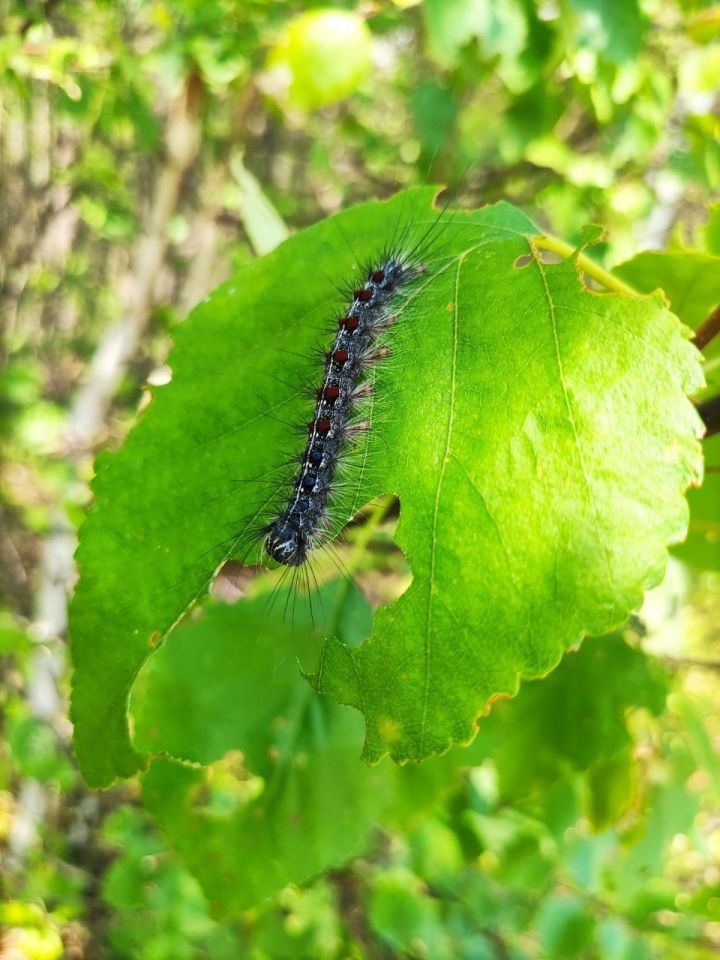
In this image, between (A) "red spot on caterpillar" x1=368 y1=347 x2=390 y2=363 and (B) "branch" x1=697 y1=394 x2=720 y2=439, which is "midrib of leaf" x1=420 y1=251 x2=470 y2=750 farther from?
(B) "branch" x1=697 y1=394 x2=720 y2=439

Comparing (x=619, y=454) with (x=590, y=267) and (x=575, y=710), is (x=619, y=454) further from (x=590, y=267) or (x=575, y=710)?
(x=575, y=710)

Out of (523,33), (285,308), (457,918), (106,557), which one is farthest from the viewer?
(457,918)

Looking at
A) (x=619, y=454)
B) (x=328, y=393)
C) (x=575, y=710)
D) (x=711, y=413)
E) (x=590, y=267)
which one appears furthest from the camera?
(x=575, y=710)

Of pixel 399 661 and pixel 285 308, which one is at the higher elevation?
pixel 285 308

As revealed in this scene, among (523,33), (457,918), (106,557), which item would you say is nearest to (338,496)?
(106,557)

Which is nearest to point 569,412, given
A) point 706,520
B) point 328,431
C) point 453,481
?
point 453,481

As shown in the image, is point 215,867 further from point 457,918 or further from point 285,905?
point 285,905
